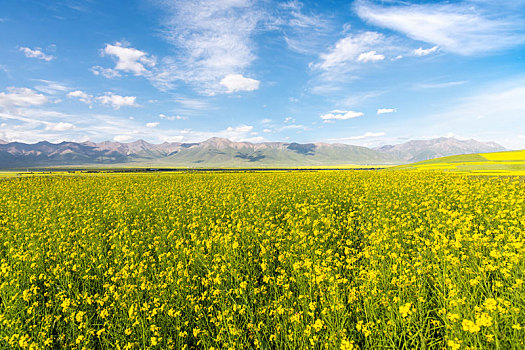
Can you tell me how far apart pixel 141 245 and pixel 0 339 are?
4.10 meters

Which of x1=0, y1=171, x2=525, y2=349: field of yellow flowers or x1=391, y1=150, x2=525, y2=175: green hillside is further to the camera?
x1=391, y1=150, x2=525, y2=175: green hillside

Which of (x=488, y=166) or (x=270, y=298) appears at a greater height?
(x=488, y=166)

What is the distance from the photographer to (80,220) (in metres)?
10.7

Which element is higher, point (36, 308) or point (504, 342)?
point (504, 342)

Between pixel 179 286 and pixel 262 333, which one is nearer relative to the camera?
pixel 262 333

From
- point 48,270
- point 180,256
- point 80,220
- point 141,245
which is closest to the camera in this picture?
point 48,270

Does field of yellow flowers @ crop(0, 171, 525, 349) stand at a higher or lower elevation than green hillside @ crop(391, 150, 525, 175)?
lower

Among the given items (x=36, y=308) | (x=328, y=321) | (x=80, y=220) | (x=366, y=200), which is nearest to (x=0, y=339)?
(x=36, y=308)

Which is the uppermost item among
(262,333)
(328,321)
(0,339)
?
(328,321)

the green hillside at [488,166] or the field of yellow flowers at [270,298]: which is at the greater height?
the green hillside at [488,166]

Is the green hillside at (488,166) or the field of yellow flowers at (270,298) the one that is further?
the green hillside at (488,166)

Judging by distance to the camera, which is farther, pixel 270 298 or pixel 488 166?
pixel 488 166

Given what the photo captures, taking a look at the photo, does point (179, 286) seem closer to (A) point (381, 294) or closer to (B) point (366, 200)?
(A) point (381, 294)

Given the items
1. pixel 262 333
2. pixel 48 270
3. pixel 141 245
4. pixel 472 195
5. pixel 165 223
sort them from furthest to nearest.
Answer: pixel 472 195 < pixel 165 223 < pixel 141 245 < pixel 48 270 < pixel 262 333
